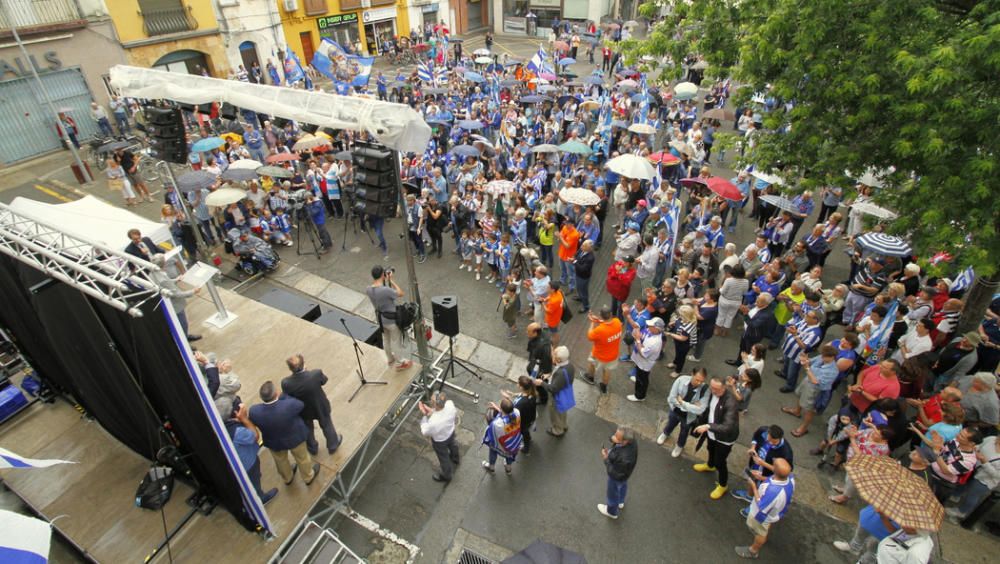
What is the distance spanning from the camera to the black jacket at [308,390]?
603cm

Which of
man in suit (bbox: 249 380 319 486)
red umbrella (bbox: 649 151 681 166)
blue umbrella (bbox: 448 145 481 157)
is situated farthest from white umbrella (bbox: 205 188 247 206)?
red umbrella (bbox: 649 151 681 166)

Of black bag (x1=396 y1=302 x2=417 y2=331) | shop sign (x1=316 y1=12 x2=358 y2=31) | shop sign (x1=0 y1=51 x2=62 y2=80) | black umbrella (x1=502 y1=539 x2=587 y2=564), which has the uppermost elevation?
shop sign (x1=316 y1=12 x2=358 y2=31)

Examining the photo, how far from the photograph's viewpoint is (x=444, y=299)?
817cm

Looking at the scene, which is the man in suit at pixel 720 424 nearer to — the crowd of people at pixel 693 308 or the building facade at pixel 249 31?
the crowd of people at pixel 693 308

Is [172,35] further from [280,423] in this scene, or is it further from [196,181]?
[280,423]

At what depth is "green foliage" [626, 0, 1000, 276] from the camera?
5656 millimetres

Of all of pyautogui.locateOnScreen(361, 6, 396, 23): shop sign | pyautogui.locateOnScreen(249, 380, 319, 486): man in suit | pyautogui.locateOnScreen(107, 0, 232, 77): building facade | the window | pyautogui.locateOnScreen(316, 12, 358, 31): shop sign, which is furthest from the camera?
pyautogui.locateOnScreen(361, 6, 396, 23): shop sign

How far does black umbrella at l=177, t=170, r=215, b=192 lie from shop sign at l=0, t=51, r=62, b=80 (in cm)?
1245

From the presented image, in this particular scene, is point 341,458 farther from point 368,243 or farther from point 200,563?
point 368,243

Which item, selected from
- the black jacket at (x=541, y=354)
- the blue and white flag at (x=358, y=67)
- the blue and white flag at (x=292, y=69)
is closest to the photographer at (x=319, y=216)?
the black jacket at (x=541, y=354)

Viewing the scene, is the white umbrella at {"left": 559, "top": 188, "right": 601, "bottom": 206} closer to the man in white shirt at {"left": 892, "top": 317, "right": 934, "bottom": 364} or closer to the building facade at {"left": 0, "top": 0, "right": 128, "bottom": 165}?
the man in white shirt at {"left": 892, "top": 317, "right": 934, "bottom": 364}

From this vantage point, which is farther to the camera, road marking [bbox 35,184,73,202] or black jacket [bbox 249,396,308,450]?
road marking [bbox 35,184,73,202]

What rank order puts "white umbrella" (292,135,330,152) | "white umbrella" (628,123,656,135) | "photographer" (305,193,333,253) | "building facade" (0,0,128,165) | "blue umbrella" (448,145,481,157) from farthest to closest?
"building facade" (0,0,128,165), "white umbrella" (628,123,656,135), "white umbrella" (292,135,330,152), "blue umbrella" (448,145,481,157), "photographer" (305,193,333,253)

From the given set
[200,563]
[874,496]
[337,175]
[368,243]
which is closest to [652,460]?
[874,496]
